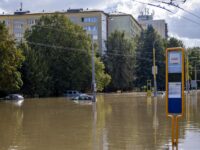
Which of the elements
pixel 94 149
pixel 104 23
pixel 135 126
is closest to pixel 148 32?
pixel 104 23

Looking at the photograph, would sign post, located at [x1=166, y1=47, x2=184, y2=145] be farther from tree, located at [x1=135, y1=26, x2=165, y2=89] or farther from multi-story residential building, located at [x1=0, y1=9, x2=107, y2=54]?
multi-story residential building, located at [x1=0, y1=9, x2=107, y2=54]

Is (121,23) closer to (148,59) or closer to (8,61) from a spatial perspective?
(148,59)

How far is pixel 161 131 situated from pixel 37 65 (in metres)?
57.4

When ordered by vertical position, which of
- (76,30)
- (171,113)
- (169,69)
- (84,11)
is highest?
(84,11)

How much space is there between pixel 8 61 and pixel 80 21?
65769 millimetres

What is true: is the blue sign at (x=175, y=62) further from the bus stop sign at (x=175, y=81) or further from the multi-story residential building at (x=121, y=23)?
the multi-story residential building at (x=121, y=23)

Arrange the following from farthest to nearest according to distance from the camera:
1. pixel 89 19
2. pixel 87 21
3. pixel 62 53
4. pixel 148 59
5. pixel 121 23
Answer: pixel 121 23
pixel 87 21
pixel 89 19
pixel 148 59
pixel 62 53

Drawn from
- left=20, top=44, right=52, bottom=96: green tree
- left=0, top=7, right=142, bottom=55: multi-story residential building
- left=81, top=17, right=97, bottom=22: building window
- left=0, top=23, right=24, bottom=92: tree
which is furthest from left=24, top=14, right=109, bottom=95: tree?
left=81, top=17, right=97, bottom=22: building window

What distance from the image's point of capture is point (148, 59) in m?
110

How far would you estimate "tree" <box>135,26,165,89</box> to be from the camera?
10844cm

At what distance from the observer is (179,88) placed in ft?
42.9

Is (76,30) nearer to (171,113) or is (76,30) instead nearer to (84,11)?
(84,11)

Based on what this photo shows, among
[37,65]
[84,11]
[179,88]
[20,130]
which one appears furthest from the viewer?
[84,11]

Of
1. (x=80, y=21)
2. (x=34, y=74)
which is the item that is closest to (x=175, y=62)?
(x=34, y=74)
